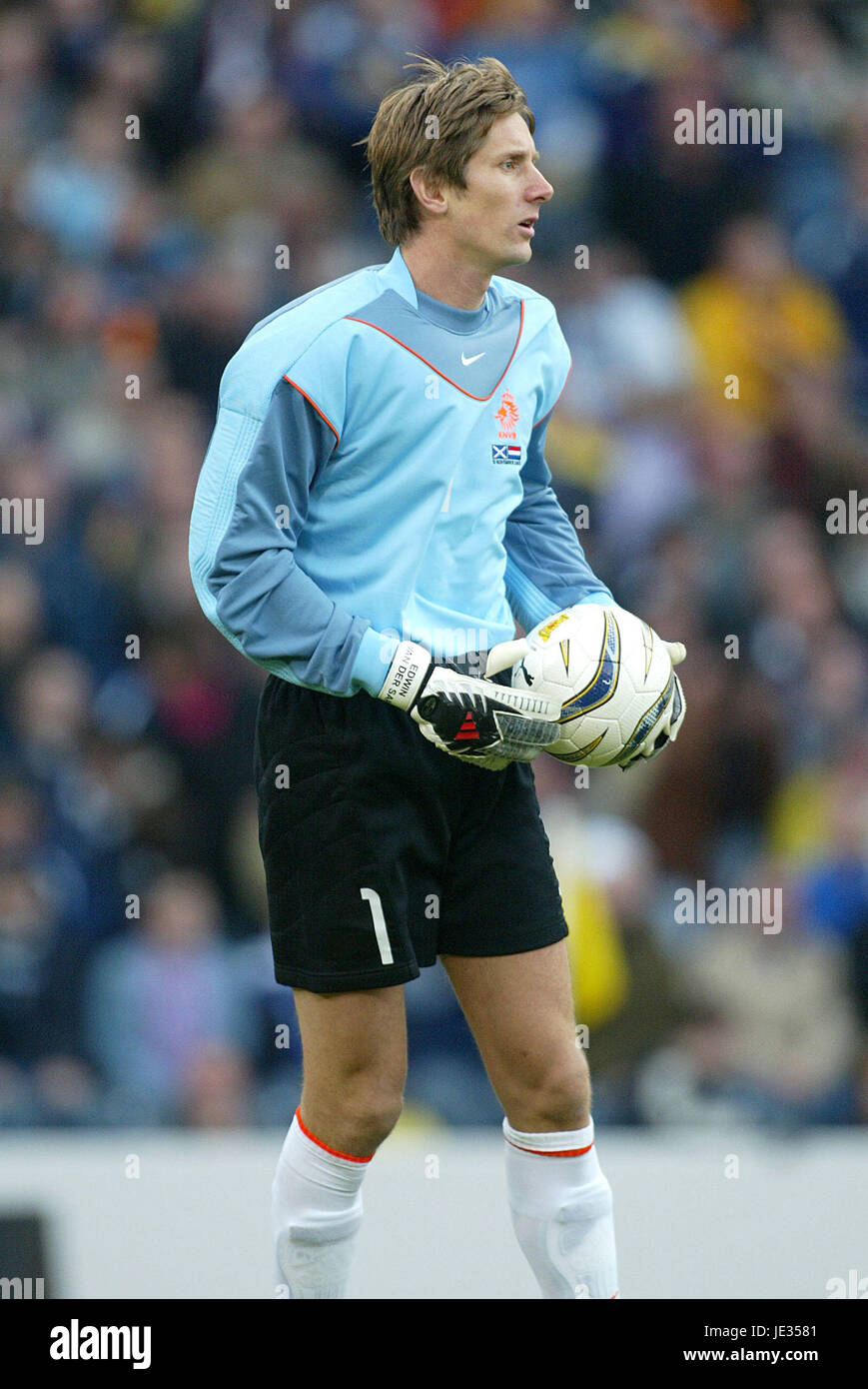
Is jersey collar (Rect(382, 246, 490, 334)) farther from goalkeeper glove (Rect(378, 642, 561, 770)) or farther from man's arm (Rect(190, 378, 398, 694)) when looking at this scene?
goalkeeper glove (Rect(378, 642, 561, 770))

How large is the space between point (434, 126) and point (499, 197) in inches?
6.4

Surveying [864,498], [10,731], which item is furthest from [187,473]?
[864,498]

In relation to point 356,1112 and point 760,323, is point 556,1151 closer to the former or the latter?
point 356,1112

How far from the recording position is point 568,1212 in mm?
3025

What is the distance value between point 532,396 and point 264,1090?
3.25m

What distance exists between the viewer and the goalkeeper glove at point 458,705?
9.27 ft

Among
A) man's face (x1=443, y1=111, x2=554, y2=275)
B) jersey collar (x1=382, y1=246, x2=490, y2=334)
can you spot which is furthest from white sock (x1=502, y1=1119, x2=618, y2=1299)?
man's face (x1=443, y1=111, x2=554, y2=275)

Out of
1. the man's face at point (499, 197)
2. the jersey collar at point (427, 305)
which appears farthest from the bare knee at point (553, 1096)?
the man's face at point (499, 197)

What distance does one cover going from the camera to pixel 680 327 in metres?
7.17

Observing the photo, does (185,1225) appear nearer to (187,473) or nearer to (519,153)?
(519,153)

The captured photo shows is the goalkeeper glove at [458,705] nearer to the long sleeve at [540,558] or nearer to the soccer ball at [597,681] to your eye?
the soccer ball at [597,681]

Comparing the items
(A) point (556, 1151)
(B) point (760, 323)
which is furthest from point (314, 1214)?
(B) point (760, 323)

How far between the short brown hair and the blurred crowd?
1.82 metres

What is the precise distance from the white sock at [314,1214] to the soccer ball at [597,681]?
2.59ft
